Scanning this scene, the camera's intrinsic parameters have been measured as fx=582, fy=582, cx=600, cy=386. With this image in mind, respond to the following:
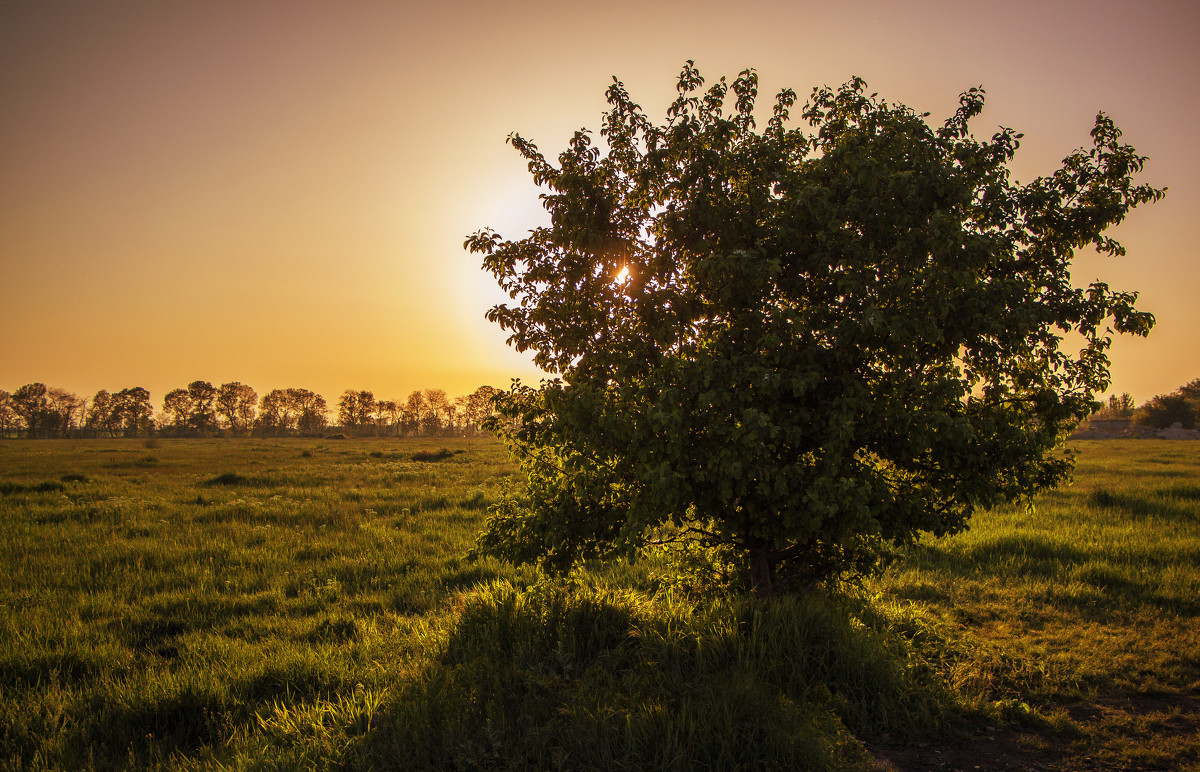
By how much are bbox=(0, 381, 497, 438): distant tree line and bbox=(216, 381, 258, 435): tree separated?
21 cm

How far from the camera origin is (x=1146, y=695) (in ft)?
20.1

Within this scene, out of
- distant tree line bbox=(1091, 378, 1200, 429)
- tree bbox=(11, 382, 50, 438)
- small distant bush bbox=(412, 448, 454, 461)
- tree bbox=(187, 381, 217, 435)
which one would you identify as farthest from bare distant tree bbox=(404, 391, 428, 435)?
distant tree line bbox=(1091, 378, 1200, 429)

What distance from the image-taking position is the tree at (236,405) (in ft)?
470

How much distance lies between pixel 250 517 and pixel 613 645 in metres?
15.3

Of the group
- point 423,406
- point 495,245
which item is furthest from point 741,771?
point 423,406

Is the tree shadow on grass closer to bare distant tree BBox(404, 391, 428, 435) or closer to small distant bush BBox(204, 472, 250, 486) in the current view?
small distant bush BBox(204, 472, 250, 486)

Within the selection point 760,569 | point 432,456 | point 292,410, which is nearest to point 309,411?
point 292,410

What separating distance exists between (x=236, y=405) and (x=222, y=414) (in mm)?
3894

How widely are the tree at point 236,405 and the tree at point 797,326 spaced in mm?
158537

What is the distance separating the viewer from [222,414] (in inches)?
5669

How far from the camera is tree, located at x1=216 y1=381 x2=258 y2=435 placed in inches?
5645

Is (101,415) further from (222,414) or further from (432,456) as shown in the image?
(432,456)

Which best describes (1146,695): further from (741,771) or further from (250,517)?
(250,517)

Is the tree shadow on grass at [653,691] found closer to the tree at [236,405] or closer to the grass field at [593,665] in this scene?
the grass field at [593,665]
